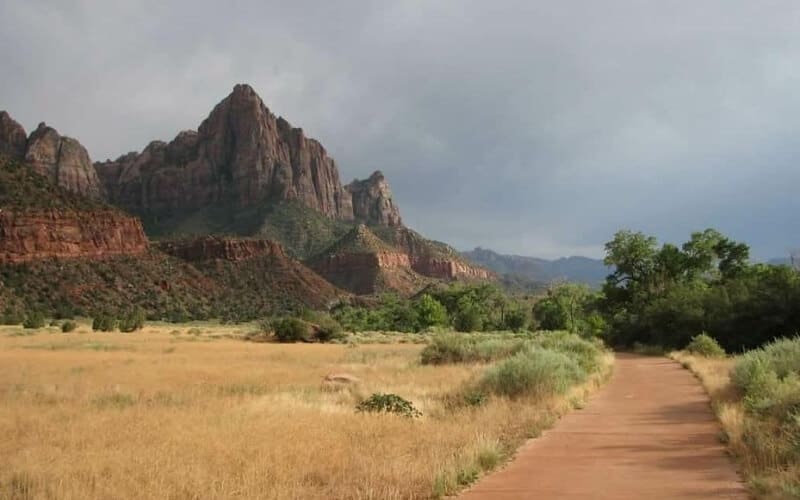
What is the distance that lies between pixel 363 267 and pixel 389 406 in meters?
131

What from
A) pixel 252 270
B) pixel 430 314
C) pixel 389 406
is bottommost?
pixel 389 406

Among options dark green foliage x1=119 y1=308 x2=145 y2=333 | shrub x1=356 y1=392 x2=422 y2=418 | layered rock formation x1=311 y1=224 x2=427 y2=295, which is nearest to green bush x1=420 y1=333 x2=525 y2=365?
shrub x1=356 y1=392 x2=422 y2=418

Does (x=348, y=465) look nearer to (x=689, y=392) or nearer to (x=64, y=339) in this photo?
(x=689, y=392)

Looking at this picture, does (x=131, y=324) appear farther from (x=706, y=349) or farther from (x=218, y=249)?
(x=706, y=349)

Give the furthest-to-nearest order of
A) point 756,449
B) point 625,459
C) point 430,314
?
point 430,314, point 625,459, point 756,449

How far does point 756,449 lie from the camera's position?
9500mm

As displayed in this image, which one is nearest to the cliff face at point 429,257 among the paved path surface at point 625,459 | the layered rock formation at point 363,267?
the layered rock formation at point 363,267

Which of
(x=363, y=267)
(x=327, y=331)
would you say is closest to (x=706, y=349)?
(x=327, y=331)

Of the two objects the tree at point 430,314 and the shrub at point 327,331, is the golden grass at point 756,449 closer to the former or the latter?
the shrub at point 327,331

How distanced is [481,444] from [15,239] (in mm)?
91799

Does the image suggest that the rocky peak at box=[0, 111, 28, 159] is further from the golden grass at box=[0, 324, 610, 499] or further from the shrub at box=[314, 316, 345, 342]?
the golden grass at box=[0, 324, 610, 499]

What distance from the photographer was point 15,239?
86.4 m

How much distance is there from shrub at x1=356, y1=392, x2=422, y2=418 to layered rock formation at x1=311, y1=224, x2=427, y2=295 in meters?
121

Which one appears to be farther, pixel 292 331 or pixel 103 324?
pixel 103 324
